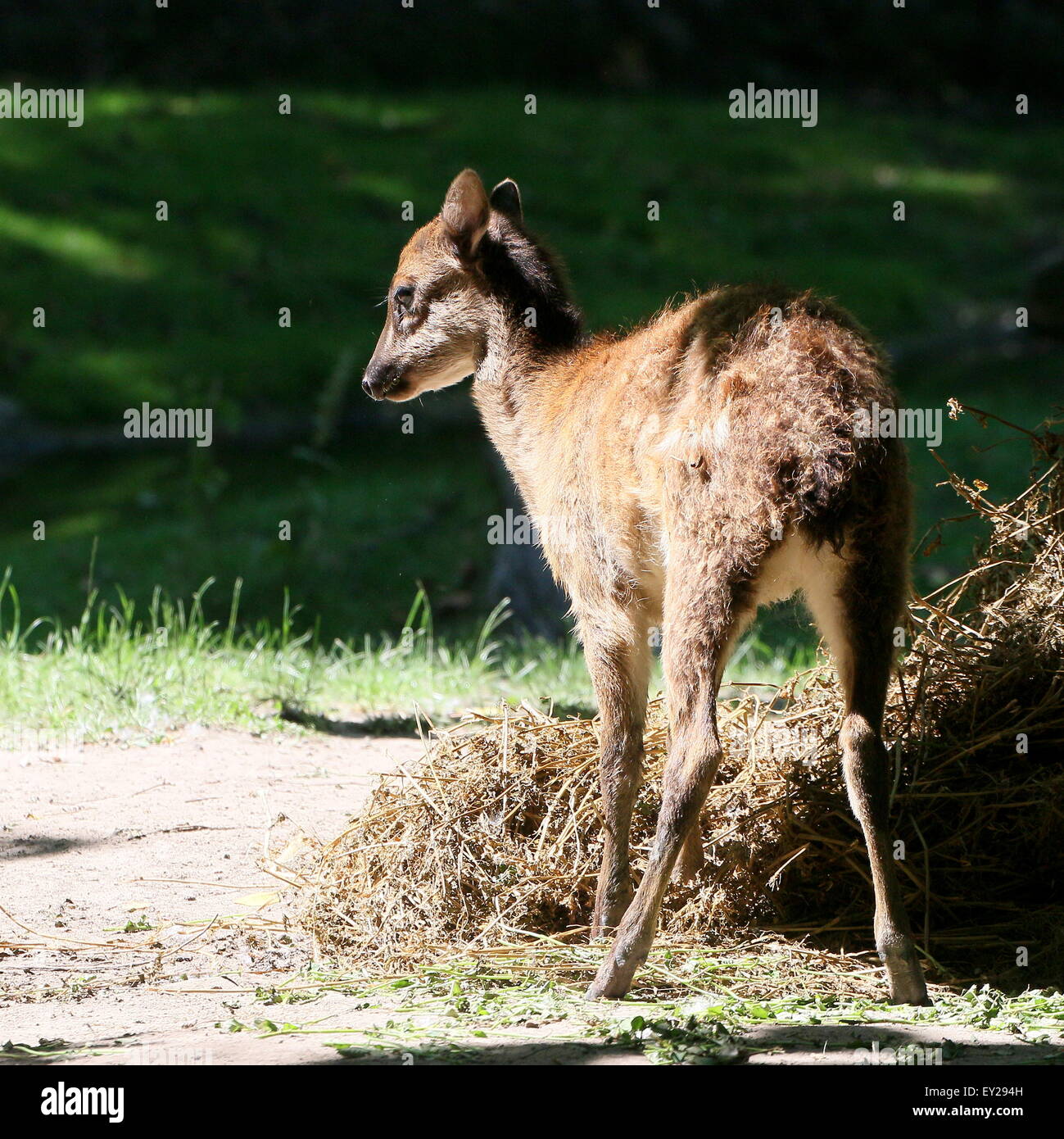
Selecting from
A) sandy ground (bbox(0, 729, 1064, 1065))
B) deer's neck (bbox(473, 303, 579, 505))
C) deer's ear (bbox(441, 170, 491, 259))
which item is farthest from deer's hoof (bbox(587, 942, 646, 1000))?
deer's ear (bbox(441, 170, 491, 259))

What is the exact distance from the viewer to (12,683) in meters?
7.24

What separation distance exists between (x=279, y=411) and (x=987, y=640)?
11.3 m

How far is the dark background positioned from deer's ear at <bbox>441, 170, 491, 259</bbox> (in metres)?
3.68

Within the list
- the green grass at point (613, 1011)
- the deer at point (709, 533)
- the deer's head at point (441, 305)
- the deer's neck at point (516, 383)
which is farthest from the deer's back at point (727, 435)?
the green grass at point (613, 1011)

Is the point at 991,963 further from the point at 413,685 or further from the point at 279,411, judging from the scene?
the point at 279,411

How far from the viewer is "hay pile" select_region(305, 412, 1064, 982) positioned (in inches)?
189

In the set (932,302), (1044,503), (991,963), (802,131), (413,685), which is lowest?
(991,963)

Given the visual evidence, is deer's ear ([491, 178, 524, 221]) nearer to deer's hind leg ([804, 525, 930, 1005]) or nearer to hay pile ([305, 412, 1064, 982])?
hay pile ([305, 412, 1064, 982])

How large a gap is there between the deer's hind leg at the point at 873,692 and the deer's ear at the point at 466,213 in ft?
6.55

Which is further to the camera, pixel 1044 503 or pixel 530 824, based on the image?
pixel 1044 503

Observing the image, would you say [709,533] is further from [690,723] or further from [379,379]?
[379,379]

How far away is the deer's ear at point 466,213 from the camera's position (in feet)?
17.9

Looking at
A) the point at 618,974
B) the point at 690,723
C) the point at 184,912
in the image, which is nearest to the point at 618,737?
the point at 690,723

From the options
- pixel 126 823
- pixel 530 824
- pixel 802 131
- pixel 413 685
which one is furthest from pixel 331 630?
pixel 802 131
